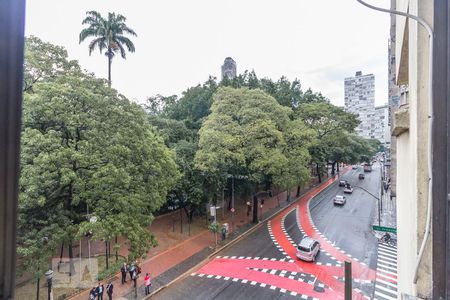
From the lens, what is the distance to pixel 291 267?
14.7 meters

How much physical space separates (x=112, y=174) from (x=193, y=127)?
19444 mm

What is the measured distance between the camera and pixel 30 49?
10.1 meters

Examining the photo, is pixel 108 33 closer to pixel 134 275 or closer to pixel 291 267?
pixel 134 275

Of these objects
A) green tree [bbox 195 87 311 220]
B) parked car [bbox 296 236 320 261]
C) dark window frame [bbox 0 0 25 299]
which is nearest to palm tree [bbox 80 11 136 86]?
green tree [bbox 195 87 311 220]

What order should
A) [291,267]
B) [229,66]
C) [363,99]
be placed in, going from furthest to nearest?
[363,99]
[229,66]
[291,267]

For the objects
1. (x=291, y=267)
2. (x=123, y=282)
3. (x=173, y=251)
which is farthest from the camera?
(x=173, y=251)

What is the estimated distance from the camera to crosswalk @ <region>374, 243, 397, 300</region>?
1203cm

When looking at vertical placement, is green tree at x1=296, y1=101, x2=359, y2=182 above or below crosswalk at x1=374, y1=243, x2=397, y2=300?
above

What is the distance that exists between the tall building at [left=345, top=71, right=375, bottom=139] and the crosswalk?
94.3 metres

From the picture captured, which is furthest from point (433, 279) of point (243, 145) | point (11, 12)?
point (243, 145)

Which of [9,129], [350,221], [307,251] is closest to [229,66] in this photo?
[350,221]

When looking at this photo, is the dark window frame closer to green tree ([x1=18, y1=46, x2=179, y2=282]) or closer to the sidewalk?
green tree ([x1=18, y1=46, x2=179, y2=282])

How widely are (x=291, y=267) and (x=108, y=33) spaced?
2110 centimetres

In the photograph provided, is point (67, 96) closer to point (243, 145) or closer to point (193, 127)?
point (243, 145)
